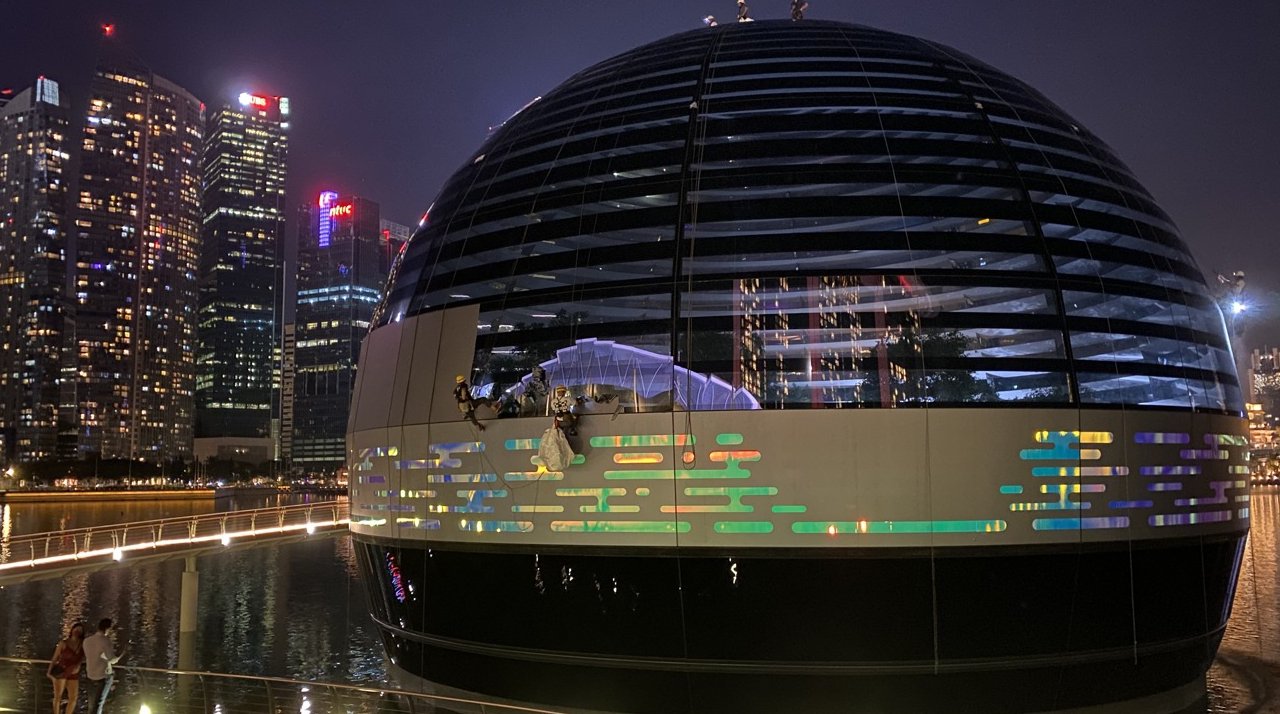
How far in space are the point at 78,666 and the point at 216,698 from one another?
4.03m

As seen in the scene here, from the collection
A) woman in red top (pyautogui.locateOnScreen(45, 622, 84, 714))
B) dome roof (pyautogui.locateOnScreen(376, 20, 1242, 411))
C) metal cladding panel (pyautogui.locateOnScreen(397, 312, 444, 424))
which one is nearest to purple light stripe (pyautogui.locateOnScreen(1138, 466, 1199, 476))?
dome roof (pyautogui.locateOnScreen(376, 20, 1242, 411))

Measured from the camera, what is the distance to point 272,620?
34000 mm

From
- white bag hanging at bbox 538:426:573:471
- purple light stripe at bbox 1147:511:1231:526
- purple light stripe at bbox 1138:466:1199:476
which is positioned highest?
white bag hanging at bbox 538:426:573:471

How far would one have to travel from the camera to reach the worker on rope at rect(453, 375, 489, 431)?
1956 cm

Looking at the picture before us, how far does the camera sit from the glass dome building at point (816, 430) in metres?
17.3

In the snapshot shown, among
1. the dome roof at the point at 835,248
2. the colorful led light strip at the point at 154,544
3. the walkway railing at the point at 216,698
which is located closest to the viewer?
the walkway railing at the point at 216,698

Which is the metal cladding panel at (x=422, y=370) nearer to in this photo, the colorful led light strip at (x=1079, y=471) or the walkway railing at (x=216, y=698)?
the walkway railing at (x=216, y=698)

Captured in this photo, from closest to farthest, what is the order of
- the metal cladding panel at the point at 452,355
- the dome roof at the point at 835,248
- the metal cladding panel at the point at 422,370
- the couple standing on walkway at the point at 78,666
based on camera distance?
the couple standing on walkway at the point at 78,666 < the dome roof at the point at 835,248 < the metal cladding panel at the point at 452,355 < the metal cladding panel at the point at 422,370

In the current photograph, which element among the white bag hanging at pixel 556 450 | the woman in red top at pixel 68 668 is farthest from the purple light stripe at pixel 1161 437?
→ the woman in red top at pixel 68 668

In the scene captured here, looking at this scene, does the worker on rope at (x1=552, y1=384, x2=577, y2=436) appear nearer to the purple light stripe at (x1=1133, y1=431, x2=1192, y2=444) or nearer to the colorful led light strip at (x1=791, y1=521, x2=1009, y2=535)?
the colorful led light strip at (x1=791, y1=521, x2=1009, y2=535)

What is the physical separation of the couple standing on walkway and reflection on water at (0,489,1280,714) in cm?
852

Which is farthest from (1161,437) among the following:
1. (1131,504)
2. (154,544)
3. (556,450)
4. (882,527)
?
(154,544)

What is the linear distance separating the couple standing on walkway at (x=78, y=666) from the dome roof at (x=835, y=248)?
329 inches

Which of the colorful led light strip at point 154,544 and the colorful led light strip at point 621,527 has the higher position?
the colorful led light strip at point 621,527
